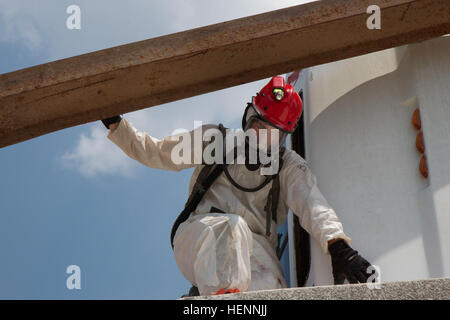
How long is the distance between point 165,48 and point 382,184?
2.01 metres

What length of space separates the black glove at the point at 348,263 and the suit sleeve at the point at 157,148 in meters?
1.31

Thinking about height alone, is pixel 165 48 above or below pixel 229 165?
above

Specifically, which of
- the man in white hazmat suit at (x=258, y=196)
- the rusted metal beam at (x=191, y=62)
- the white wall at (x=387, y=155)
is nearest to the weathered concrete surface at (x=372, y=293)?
the man in white hazmat suit at (x=258, y=196)

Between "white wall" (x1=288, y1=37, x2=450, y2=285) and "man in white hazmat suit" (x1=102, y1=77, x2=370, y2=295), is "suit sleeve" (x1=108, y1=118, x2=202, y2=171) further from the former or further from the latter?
"white wall" (x1=288, y1=37, x2=450, y2=285)

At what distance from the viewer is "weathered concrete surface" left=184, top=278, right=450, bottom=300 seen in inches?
102

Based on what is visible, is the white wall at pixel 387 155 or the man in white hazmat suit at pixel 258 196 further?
the white wall at pixel 387 155

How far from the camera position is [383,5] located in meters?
4.91

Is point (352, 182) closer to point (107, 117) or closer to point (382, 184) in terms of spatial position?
point (382, 184)

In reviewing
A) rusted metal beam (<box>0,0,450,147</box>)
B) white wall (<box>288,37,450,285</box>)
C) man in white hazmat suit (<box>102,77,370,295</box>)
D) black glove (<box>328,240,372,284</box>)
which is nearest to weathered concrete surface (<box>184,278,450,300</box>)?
man in white hazmat suit (<box>102,77,370,295</box>)

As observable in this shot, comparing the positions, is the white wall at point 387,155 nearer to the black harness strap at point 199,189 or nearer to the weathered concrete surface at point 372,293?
the black harness strap at point 199,189

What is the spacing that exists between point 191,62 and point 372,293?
8.72ft

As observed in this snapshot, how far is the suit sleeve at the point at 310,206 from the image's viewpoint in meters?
4.73

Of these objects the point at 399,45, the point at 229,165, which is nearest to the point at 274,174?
the point at 229,165
